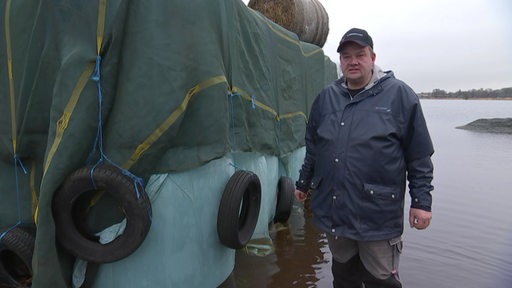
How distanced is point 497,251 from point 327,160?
3522 mm

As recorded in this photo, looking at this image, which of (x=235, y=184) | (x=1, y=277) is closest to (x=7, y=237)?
(x=1, y=277)

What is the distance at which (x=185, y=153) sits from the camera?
9.99 ft

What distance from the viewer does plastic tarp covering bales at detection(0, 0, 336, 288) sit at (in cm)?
270

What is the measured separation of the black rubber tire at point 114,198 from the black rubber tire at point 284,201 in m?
2.61

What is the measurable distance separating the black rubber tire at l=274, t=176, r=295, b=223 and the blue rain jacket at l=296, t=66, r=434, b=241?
2.34 metres

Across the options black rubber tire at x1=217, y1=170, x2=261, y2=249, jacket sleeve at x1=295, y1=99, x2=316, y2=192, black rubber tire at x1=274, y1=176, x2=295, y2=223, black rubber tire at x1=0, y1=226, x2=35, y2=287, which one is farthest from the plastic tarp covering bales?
black rubber tire at x1=274, y1=176, x2=295, y2=223

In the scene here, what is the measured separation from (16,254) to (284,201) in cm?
303

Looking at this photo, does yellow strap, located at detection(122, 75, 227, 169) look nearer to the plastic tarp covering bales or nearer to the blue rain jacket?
the plastic tarp covering bales

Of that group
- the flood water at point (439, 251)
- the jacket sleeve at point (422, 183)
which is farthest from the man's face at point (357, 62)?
the flood water at point (439, 251)

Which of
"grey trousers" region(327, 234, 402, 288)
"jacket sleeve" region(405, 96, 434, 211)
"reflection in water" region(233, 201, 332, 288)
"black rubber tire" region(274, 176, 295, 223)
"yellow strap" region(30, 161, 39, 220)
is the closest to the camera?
"jacket sleeve" region(405, 96, 434, 211)

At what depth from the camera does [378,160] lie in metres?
2.63

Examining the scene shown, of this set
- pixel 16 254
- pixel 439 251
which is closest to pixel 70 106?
pixel 16 254

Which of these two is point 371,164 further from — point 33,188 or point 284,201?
point 284,201

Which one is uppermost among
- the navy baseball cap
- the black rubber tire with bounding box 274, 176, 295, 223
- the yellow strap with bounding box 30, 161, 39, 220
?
the navy baseball cap
